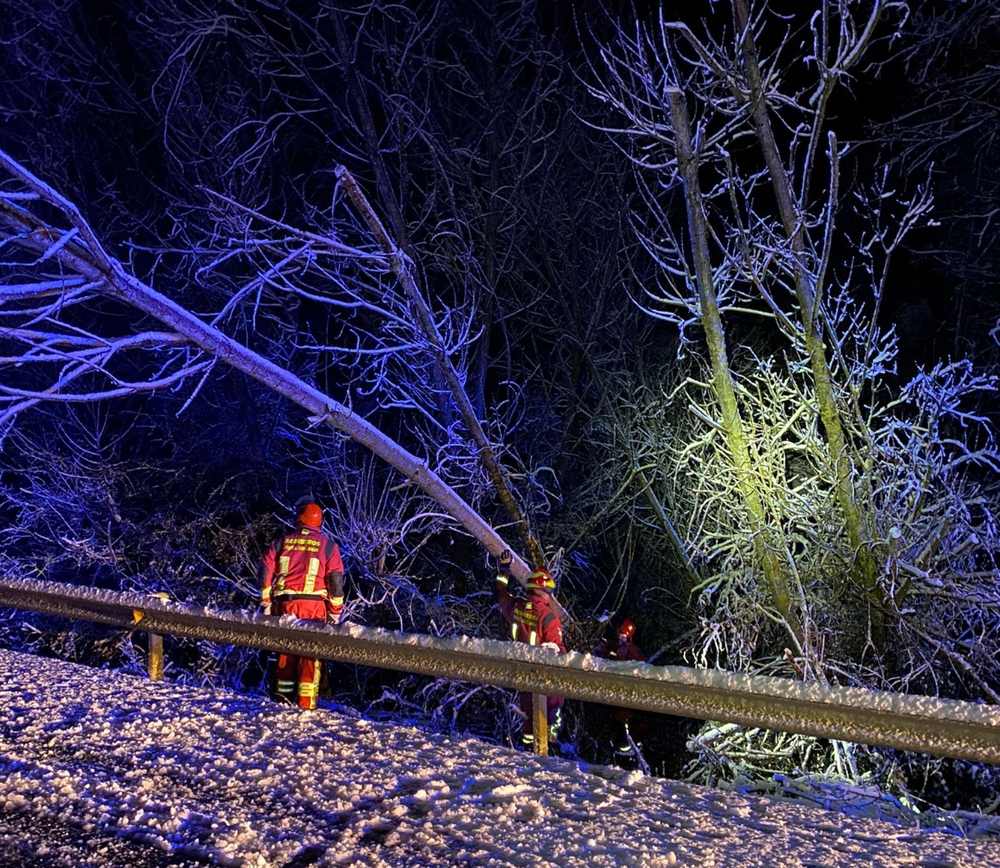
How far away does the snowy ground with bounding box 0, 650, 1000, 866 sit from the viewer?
127 inches

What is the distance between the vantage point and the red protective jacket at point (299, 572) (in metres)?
8.05

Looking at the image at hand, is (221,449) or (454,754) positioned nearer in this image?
(454,754)

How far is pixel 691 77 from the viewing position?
9.17m

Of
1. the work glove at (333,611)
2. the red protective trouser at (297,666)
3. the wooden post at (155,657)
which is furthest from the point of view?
the work glove at (333,611)

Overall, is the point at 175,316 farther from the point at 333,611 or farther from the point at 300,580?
the point at 333,611

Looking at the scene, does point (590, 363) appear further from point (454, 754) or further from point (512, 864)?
point (512, 864)

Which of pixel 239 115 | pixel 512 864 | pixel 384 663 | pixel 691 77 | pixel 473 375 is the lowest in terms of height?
pixel 512 864

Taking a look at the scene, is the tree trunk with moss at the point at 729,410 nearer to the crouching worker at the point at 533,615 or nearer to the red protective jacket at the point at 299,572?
the crouching worker at the point at 533,615

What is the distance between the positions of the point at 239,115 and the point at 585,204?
18.5 ft

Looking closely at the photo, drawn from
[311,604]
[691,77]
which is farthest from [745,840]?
[691,77]

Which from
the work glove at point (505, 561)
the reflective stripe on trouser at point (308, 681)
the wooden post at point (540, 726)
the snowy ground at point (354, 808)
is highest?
the work glove at point (505, 561)

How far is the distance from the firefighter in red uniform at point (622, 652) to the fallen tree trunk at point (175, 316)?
4.49 feet

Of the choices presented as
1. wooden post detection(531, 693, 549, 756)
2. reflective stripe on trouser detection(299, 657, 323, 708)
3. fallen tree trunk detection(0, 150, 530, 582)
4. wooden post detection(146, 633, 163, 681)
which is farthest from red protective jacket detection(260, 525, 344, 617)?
wooden post detection(531, 693, 549, 756)

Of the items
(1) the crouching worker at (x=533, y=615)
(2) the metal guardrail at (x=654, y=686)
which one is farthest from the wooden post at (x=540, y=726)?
(1) the crouching worker at (x=533, y=615)
